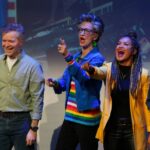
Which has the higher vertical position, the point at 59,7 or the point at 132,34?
the point at 59,7

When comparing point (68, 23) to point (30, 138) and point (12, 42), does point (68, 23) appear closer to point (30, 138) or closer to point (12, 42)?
point (12, 42)

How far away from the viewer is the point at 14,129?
2234 millimetres

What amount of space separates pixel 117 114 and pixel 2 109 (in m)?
0.69

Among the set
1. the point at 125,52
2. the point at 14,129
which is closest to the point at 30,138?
the point at 14,129

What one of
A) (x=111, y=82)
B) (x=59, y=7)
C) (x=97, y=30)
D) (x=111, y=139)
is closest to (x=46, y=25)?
(x=59, y=7)

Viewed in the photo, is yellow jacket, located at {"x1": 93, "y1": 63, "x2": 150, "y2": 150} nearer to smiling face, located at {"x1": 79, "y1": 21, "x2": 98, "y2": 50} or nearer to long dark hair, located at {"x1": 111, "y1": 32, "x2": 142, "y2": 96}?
long dark hair, located at {"x1": 111, "y1": 32, "x2": 142, "y2": 96}

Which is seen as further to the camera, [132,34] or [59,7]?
[59,7]

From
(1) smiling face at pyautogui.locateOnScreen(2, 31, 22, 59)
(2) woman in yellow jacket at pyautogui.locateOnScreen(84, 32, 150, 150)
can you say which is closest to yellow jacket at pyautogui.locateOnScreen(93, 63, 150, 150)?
(2) woman in yellow jacket at pyautogui.locateOnScreen(84, 32, 150, 150)

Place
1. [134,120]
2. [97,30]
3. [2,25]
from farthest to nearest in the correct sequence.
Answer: [2,25], [97,30], [134,120]

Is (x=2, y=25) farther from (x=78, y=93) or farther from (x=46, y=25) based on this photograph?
(x=78, y=93)

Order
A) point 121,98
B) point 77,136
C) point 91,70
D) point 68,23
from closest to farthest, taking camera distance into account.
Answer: point 91,70 < point 121,98 < point 77,136 < point 68,23

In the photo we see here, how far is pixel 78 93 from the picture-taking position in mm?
2293

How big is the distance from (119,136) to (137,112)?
0.59 feet

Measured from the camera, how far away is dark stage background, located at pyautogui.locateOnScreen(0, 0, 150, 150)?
3.03 meters
